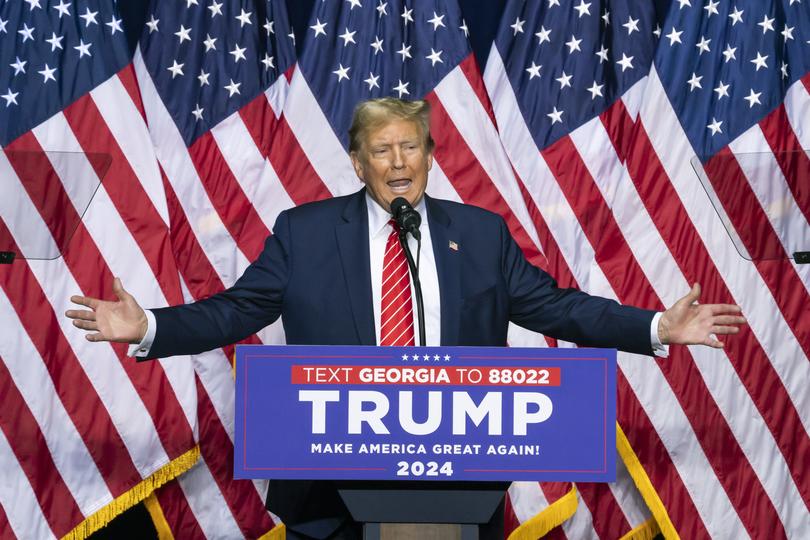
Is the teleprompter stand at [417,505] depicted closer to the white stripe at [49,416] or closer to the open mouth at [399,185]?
the open mouth at [399,185]

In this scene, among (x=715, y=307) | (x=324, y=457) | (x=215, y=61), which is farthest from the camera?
(x=215, y=61)

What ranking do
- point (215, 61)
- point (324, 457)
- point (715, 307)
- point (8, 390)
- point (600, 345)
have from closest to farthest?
point (324, 457)
point (715, 307)
point (600, 345)
point (8, 390)
point (215, 61)

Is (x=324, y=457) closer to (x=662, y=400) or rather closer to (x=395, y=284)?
(x=395, y=284)

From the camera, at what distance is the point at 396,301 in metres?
2.35

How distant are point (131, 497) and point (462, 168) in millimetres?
1604

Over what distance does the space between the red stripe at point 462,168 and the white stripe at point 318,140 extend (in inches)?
12.9

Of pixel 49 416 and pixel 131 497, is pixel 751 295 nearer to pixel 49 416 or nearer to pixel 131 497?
pixel 131 497

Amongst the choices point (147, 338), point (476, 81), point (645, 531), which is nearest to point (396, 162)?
point (147, 338)

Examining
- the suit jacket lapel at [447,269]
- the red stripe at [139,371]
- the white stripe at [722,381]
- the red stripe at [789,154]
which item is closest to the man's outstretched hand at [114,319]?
the suit jacket lapel at [447,269]

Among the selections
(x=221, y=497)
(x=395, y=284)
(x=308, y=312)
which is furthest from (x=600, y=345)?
(x=221, y=497)

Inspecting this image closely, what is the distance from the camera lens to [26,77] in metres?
3.77

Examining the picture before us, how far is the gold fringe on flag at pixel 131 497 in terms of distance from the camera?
373 cm

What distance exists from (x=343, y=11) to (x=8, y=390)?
1.74m

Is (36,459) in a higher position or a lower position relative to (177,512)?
higher
